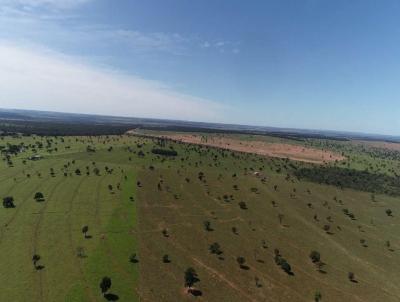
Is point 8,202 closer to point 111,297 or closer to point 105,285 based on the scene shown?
point 105,285

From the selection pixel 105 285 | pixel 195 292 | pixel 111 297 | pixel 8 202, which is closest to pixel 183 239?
pixel 195 292

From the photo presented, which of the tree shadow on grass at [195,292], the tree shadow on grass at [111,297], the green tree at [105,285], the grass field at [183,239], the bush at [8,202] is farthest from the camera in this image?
the bush at [8,202]

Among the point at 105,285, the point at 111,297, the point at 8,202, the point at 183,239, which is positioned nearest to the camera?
the point at 111,297

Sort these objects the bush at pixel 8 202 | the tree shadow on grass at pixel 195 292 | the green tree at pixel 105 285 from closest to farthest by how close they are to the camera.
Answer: the green tree at pixel 105 285 < the tree shadow on grass at pixel 195 292 < the bush at pixel 8 202

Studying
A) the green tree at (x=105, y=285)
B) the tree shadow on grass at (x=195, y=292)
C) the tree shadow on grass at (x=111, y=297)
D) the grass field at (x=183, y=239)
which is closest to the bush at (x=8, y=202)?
the grass field at (x=183, y=239)

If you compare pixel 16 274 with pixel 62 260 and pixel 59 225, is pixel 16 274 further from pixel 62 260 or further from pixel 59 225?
pixel 59 225

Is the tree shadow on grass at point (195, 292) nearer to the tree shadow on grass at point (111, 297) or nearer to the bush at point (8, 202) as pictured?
the tree shadow on grass at point (111, 297)

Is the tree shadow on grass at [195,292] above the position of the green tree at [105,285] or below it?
below

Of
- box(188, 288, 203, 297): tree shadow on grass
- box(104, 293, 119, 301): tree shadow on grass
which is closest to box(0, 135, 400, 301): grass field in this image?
box(104, 293, 119, 301): tree shadow on grass

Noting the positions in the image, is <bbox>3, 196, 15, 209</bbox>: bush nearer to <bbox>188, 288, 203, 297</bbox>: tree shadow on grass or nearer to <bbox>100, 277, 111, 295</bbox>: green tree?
<bbox>100, 277, 111, 295</bbox>: green tree

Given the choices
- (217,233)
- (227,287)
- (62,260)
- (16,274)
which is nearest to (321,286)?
(227,287)
